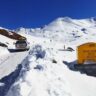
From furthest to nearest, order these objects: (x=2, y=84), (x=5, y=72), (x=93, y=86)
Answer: (x=5, y=72)
(x=2, y=84)
(x=93, y=86)

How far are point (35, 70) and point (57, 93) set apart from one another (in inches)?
93.5

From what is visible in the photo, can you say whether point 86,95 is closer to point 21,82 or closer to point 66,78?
point 66,78

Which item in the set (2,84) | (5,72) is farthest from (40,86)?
(5,72)

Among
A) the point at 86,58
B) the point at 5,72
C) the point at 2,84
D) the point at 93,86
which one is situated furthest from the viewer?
the point at 86,58

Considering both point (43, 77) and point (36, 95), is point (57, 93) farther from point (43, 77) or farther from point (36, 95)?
point (43, 77)

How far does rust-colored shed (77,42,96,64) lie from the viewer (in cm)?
2392

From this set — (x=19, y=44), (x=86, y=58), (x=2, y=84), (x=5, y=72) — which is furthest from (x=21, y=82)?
(x=19, y=44)

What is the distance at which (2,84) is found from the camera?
16391 millimetres

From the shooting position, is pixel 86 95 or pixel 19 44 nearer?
pixel 86 95

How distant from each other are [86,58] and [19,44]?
2016cm

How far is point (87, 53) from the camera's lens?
24.0 meters

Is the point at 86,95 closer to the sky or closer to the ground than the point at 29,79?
closer to the ground

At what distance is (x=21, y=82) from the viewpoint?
11.8 metres

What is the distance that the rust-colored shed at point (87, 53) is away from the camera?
23922 mm
